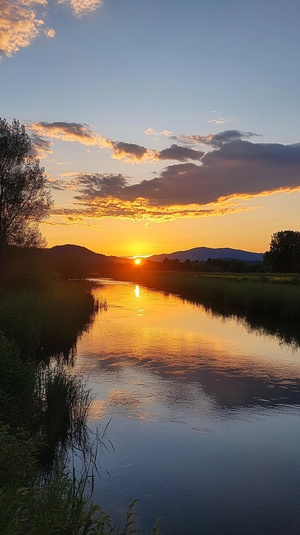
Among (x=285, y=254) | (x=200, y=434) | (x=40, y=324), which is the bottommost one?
(x=200, y=434)

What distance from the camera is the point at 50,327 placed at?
21.7 m

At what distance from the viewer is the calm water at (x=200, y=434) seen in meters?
7.45

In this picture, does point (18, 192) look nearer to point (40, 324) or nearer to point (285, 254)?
point (40, 324)

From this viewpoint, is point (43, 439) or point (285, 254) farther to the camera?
point (285, 254)

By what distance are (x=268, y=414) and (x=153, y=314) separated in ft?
80.4

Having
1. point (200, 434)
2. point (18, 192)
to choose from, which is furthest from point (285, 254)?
point (200, 434)

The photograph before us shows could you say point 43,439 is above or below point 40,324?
below

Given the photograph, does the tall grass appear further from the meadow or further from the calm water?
the calm water

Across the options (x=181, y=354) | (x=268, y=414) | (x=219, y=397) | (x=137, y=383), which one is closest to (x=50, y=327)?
(x=181, y=354)

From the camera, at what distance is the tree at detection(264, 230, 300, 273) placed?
351 feet

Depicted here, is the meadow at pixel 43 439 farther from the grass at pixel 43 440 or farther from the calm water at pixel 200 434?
the calm water at pixel 200 434

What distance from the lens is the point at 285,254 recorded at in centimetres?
10894

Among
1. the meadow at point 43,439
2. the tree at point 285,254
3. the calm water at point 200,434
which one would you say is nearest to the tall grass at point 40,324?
the meadow at point 43,439

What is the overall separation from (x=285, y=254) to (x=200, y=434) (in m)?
104
